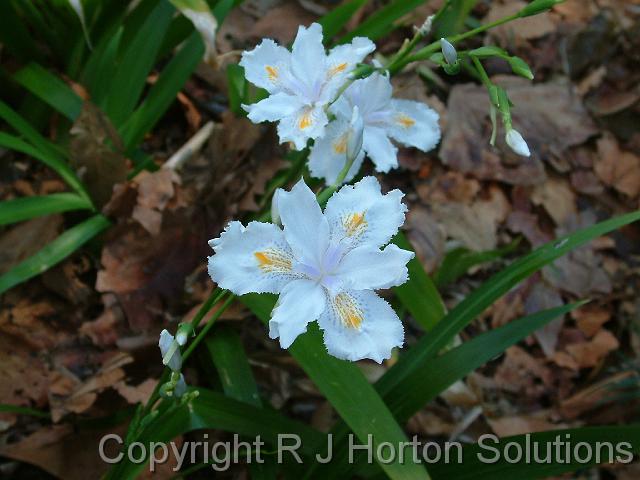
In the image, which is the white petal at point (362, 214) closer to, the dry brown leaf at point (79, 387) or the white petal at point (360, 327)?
the white petal at point (360, 327)

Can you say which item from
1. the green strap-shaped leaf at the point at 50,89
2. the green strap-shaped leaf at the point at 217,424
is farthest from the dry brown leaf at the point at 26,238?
the green strap-shaped leaf at the point at 217,424

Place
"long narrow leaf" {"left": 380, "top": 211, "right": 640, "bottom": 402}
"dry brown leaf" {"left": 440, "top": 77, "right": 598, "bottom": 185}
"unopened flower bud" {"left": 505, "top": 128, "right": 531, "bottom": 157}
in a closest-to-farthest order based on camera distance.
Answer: "unopened flower bud" {"left": 505, "top": 128, "right": 531, "bottom": 157} < "long narrow leaf" {"left": 380, "top": 211, "right": 640, "bottom": 402} < "dry brown leaf" {"left": 440, "top": 77, "right": 598, "bottom": 185}

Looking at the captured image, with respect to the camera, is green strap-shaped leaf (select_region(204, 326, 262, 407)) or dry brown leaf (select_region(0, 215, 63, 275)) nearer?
green strap-shaped leaf (select_region(204, 326, 262, 407))

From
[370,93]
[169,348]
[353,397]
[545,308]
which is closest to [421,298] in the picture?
[353,397]

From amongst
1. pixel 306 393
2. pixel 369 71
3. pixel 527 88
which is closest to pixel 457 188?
pixel 527 88

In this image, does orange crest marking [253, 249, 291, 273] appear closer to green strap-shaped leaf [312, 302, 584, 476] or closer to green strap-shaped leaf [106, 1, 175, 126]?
green strap-shaped leaf [312, 302, 584, 476]

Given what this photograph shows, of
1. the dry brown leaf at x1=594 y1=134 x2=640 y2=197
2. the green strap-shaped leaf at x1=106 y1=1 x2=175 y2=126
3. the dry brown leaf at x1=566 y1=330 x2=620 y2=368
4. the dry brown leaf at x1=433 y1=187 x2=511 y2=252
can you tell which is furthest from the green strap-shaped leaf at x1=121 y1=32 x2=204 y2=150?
the dry brown leaf at x1=594 y1=134 x2=640 y2=197
